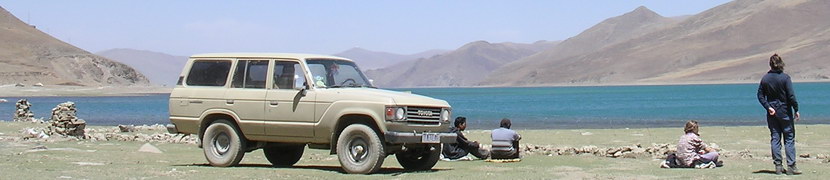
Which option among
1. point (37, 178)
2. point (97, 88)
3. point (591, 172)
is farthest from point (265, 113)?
point (97, 88)

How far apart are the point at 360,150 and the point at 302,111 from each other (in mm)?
1049

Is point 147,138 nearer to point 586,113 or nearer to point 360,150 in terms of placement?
point 360,150

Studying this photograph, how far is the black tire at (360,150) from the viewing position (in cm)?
1548

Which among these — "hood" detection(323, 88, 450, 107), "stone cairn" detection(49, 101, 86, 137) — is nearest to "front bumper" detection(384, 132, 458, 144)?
"hood" detection(323, 88, 450, 107)

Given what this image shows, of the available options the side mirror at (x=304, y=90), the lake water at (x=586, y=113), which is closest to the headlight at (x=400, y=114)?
the side mirror at (x=304, y=90)

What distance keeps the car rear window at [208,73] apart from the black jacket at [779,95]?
7.92 m

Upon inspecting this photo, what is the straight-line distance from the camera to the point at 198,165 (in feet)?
58.5

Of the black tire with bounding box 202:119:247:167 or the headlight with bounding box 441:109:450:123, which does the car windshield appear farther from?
the black tire with bounding box 202:119:247:167

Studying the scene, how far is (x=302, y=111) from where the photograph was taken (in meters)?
16.0

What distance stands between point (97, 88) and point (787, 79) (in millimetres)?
181402

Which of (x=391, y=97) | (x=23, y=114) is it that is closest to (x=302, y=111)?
(x=391, y=97)

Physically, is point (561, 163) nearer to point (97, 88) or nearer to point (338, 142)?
point (338, 142)

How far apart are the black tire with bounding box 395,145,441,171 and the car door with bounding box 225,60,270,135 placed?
89.8 inches

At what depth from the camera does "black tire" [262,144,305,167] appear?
60.0 feet
